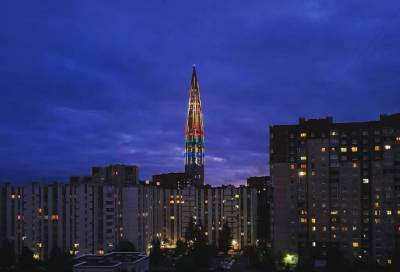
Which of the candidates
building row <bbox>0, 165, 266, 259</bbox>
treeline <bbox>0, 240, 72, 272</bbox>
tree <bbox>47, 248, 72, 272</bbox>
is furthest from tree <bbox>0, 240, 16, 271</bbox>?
building row <bbox>0, 165, 266, 259</bbox>

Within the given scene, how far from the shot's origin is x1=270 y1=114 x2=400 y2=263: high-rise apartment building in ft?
322

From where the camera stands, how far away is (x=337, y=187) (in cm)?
10206

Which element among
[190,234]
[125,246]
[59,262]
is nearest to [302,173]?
[125,246]

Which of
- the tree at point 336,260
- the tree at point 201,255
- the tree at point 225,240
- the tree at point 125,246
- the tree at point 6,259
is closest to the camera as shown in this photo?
the tree at point 336,260

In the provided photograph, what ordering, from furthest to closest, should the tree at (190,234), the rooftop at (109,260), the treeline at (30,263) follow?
the tree at (190,234), the treeline at (30,263), the rooftop at (109,260)

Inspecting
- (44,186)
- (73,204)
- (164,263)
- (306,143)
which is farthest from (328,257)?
(44,186)

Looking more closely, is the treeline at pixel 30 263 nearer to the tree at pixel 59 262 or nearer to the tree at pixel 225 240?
the tree at pixel 59 262

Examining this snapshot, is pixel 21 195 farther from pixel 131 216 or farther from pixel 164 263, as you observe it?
pixel 164 263

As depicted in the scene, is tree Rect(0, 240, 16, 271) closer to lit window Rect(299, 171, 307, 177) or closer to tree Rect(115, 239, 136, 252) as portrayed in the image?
tree Rect(115, 239, 136, 252)

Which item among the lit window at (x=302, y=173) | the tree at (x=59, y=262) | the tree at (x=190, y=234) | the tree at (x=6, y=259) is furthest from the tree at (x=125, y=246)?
the lit window at (x=302, y=173)

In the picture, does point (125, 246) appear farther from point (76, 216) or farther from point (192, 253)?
point (192, 253)

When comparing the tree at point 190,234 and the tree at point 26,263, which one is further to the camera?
the tree at point 190,234

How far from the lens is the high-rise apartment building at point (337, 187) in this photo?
98188 millimetres

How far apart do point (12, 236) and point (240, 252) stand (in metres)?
52.7
